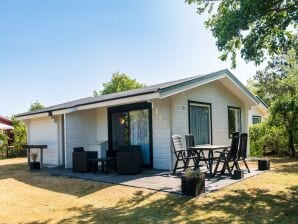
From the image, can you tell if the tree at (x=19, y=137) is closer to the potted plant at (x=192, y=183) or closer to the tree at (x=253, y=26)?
the tree at (x=253, y=26)

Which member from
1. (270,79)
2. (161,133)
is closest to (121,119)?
(161,133)

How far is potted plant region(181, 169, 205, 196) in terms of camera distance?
237 inches

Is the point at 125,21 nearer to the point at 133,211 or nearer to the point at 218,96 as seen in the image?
the point at 218,96

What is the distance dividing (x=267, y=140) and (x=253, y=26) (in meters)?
8.83

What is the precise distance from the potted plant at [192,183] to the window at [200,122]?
4.57 m

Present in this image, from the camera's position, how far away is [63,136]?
12539 millimetres

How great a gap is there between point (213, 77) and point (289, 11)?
13.1ft

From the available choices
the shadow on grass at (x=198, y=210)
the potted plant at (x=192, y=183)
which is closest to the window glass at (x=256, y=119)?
the shadow on grass at (x=198, y=210)

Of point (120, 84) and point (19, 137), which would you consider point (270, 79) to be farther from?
point (19, 137)

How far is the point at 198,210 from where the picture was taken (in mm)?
5180

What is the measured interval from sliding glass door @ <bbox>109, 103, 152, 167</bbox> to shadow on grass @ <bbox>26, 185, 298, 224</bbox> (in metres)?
4.42

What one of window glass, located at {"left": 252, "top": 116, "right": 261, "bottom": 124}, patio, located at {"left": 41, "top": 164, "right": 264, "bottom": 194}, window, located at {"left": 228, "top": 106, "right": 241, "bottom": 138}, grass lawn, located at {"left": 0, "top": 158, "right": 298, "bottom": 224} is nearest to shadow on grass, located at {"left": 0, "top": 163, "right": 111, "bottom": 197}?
grass lawn, located at {"left": 0, "top": 158, "right": 298, "bottom": 224}

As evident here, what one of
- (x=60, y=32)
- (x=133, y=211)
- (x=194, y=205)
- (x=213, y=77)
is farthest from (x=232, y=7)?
(x=60, y=32)

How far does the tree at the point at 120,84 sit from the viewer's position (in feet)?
120
